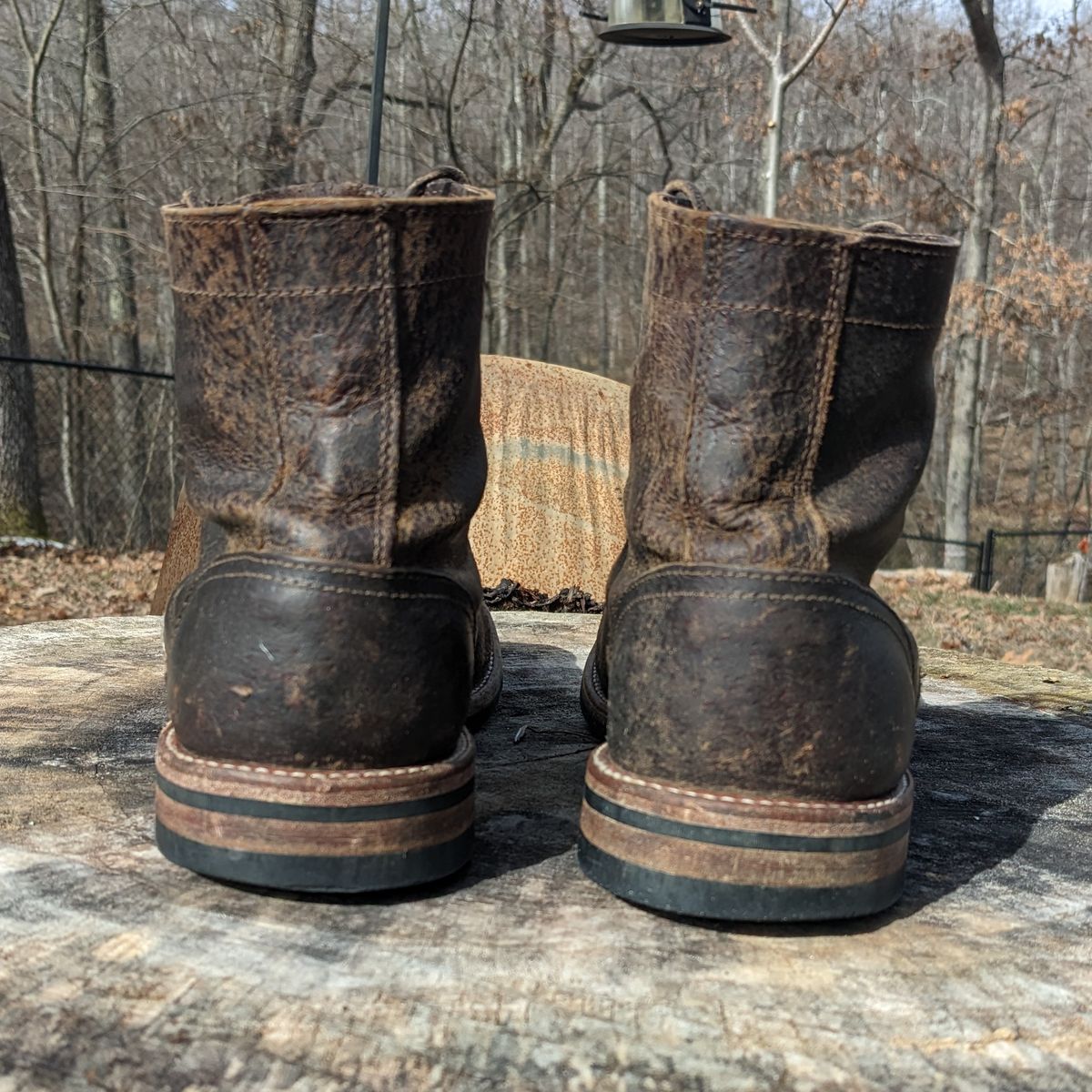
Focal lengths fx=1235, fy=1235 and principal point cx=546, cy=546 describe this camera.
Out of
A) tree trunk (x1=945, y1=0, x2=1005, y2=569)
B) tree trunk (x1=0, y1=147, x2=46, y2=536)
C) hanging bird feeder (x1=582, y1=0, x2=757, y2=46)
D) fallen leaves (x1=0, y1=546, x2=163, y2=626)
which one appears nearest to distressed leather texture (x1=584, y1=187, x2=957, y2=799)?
hanging bird feeder (x1=582, y1=0, x2=757, y2=46)

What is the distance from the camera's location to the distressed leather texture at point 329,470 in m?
1.31

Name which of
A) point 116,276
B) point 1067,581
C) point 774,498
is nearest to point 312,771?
point 774,498

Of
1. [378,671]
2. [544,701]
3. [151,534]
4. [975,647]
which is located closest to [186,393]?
[378,671]

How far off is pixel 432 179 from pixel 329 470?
0.38 m

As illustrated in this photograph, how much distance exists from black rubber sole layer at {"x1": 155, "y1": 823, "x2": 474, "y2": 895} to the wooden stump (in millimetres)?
23

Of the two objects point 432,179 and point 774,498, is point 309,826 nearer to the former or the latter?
point 774,498

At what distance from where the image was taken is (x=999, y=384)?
90.7 ft

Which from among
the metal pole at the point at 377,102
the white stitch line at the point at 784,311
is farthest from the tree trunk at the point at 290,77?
the white stitch line at the point at 784,311

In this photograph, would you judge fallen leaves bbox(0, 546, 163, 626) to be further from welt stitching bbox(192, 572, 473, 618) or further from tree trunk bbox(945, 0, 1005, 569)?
tree trunk bbox(945, 0, 1005, 569)

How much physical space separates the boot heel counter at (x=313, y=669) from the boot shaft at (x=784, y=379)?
328mm

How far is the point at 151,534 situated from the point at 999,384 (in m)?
20.7

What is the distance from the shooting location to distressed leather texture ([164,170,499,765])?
1306mm

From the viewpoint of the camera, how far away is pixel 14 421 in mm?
9891

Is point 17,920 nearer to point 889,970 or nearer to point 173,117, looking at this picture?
point 889,970
